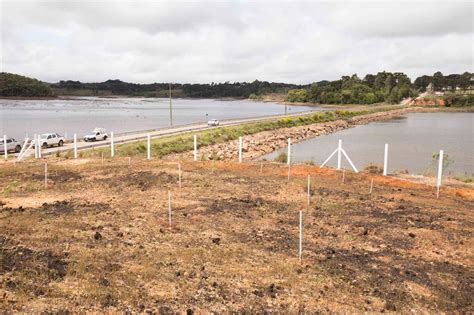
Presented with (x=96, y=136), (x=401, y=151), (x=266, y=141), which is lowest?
(x=401, y=151)

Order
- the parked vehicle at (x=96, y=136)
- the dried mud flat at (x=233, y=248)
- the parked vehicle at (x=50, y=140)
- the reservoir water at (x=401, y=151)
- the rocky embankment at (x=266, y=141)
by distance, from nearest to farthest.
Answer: the dried mud flat at (x=233, y=248)
the parked vehicle at (x=50, y=140)
the reservoir water at (x=401, y=151)
the rocky embankment at (x=266, y=141)
the parked vehicle at (x=96, y=136)

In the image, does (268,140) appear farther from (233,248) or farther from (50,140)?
(233,248)

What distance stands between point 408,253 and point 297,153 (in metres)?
35.7

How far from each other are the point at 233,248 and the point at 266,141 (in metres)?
42.7

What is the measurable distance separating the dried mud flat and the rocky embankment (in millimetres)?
16663

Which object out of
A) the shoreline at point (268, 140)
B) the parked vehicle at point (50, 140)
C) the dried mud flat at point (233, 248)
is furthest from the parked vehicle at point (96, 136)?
the dried mud flat at point (233, 248)

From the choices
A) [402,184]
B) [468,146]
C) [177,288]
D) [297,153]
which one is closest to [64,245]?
[177,288]

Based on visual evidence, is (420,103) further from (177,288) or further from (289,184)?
(177,288)

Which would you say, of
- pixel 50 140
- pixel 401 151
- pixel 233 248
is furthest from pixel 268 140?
pixel 233 248

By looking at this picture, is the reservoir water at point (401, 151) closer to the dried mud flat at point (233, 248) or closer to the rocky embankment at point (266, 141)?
the rocky embankment at point (266, 141)

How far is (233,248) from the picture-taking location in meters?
10.9

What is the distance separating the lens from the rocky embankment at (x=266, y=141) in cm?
3915

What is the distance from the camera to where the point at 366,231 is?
1206 centimetres

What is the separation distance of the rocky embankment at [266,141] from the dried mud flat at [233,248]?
54.7ft
